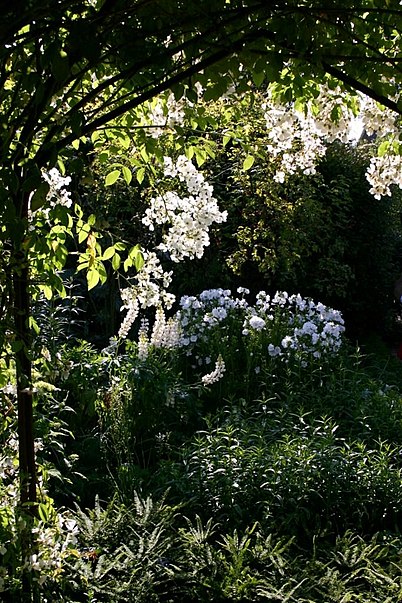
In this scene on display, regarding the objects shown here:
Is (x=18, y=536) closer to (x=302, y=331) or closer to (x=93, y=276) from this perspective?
(x=93, y=276)

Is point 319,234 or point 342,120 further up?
point 319,234

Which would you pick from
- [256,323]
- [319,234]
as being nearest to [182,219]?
[256,323]

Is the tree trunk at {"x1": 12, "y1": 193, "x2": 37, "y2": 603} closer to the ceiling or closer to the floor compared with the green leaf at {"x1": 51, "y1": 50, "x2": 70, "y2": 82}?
closer to the floor

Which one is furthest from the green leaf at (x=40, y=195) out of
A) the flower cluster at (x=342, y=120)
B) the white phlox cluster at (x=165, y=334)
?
the white phlox cluster at (x=165, y=334)

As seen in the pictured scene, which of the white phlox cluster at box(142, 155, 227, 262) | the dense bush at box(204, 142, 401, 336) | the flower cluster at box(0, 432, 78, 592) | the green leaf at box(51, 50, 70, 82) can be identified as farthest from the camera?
the dense bush at box(204, 142, 401, 336)

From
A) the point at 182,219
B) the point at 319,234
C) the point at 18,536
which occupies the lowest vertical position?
the point at 18,536

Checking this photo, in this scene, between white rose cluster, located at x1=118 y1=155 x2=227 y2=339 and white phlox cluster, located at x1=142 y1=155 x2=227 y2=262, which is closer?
white rose cluster, located at x1=118 y1=155 x2=227 y2=339

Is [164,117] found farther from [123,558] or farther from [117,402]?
[117,402]

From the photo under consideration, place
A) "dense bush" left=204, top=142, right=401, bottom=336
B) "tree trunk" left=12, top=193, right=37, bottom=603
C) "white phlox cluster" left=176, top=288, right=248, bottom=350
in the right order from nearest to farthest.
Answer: "tree trunk" left=12, top=193, right=37, bottom=603 < "white phlox cluster" left=176, top=288, right=248, bottom=350 < "dense bush" left=204, top=142, right=401, bottom=336

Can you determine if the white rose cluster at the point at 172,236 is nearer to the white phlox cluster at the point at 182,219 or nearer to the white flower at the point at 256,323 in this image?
the white phlox cluster at the point at 182,219

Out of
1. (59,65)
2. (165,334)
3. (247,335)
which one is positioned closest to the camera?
(59,65)

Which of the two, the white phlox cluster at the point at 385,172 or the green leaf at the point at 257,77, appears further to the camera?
the white phlox cluster at the point at 385,172

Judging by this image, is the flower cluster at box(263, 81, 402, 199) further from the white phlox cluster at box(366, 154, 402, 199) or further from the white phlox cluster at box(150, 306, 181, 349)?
the white phlox cluster at box(150, 306, 181, 349)

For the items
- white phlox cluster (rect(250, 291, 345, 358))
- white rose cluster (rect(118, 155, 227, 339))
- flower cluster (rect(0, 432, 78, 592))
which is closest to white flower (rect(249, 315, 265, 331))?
white phlox cluster (rect(250, 291, 345, 358))
